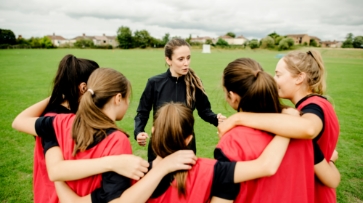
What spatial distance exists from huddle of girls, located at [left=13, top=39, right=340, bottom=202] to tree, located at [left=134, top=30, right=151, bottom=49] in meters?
88.7

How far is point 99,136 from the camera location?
1.64 meters

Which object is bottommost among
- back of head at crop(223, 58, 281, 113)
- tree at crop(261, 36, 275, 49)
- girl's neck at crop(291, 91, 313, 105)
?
girl's neck at crop(291, 91, 313, 105)

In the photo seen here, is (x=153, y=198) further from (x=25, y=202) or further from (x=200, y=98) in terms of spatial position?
(x=25, y=202)

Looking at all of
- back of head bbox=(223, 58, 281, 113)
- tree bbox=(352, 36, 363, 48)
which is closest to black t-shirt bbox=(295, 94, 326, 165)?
back of head bbox=(223, 58, 281, 113)

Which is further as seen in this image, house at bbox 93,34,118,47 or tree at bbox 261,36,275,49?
house at bbox 93,34,118,47

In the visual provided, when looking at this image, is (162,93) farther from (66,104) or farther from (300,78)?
(300,78)

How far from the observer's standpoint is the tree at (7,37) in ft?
242

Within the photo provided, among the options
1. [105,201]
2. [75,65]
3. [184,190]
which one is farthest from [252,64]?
[75,65]

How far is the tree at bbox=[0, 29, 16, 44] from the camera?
242ft

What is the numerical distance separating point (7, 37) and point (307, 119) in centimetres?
9733

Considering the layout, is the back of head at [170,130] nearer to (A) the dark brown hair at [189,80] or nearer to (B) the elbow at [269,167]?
(B) the elbow at [269,167]

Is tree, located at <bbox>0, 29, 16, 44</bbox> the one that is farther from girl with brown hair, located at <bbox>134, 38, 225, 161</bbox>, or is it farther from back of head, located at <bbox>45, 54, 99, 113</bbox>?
back of head, located at <bbox>45, 54, 99, 113</bbox>

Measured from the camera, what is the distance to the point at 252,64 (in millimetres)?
1757

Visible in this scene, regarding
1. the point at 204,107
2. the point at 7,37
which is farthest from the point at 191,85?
the point at 7,37
